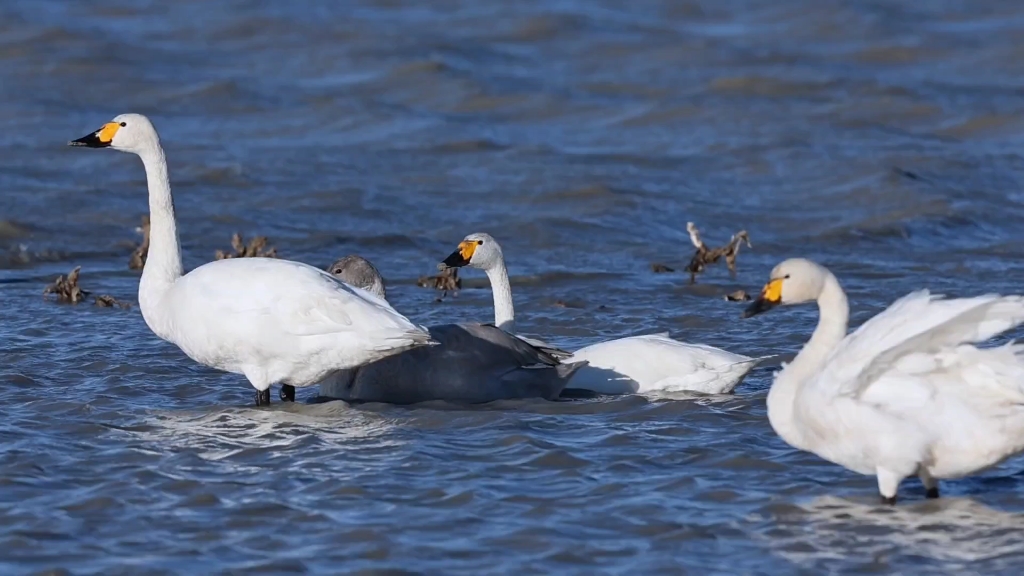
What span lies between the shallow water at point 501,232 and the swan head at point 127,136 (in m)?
1.04

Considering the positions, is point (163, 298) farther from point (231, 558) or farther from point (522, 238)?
point (522, 238)

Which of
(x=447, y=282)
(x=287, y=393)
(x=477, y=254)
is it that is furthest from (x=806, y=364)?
(x=447, y=282)

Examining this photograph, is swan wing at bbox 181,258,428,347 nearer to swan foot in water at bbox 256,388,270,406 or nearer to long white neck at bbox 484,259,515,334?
swan foot in water at bbox 256,388,270,406

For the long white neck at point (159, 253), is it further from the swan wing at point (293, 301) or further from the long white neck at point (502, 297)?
the long white neck at point (502, 297)

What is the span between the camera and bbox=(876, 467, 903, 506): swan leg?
5.67 meters

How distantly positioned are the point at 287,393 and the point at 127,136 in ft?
5.04

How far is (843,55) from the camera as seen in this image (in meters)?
18.1

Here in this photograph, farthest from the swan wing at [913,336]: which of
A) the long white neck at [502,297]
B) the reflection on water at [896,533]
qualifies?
the long white neck at [502,297]

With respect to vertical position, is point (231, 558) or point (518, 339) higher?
point (518, 339)

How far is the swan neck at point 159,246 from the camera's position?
752cm

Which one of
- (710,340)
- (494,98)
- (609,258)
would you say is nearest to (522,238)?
(609,258)

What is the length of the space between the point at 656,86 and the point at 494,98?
1.70 meters

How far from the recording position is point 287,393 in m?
7.64

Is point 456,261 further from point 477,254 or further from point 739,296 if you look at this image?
point 739,296
